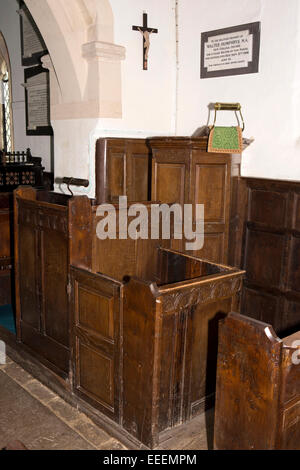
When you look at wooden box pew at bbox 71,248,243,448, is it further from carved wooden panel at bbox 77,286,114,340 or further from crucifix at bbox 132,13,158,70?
crucifix at bbox 132,13,158,70

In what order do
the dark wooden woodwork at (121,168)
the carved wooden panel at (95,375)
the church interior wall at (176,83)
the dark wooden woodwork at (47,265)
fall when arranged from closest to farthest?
the carved wooden panel at (95,375) < the dark wooden woodwork at (47,265) < the church interior wall at (176,83) < the dark wooden woodwork at (121,168)

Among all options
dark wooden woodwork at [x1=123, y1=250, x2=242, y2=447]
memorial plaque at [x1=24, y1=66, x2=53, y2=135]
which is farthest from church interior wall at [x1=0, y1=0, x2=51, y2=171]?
dark wooden woodwork at [x1=123, y1=250, x2=242, y2=447]

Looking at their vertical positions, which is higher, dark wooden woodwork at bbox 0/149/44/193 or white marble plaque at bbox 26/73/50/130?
white marble plaque at bbox 26/73/50/130

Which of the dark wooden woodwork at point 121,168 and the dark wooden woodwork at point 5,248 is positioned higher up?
the dark wooden woodwork at point 121,168

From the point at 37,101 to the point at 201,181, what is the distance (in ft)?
9.52

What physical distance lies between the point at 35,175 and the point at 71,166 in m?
1.12

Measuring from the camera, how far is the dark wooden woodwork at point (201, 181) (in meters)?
3.53

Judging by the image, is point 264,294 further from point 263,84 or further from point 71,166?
point 71,166

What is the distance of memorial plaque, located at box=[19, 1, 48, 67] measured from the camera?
533cm

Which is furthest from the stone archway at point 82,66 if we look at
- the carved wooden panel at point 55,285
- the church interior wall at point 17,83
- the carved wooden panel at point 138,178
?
the church interior wall at point 17,83

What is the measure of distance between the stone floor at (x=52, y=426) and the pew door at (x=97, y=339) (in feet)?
0.45

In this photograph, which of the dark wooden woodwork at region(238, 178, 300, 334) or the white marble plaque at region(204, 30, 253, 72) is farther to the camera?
the white marble plaque at region(204, 30, 253, 72)

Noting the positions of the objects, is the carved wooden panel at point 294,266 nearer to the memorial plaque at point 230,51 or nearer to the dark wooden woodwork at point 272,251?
the dark wooden woodwork at point 272,251

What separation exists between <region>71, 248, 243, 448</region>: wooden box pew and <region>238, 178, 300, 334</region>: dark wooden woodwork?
0.82 metres
